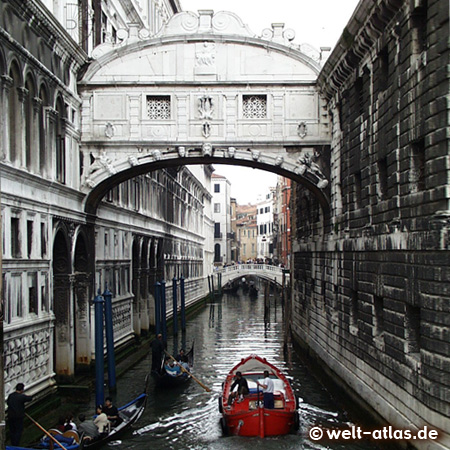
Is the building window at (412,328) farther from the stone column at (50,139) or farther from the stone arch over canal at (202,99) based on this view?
the stone column at (50,139)

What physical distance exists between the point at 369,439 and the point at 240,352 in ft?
38.1

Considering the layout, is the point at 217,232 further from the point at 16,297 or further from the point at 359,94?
the point at 16,297

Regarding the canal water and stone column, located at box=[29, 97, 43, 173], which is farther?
stone column, located at box=[29, 97, 43, 173]

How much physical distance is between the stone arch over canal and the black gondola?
541 centimetres

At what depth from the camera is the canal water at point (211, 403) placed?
37.8 ft

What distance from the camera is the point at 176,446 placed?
11.6 m

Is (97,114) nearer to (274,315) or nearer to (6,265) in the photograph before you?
(6,265)

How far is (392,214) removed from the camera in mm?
10773

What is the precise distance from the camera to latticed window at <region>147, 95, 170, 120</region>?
16344 millimetres

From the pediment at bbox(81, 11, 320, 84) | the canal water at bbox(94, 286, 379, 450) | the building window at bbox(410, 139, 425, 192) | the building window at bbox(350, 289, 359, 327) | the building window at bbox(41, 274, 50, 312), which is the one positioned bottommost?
the canal water at bbox(94, 286, 379, 450)

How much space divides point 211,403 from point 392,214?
6378 mm

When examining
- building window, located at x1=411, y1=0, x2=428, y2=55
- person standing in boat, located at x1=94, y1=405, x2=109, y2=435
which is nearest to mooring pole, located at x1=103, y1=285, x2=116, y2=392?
person standing in boat, located at x1=94, y1=405, x2=109, y2=435

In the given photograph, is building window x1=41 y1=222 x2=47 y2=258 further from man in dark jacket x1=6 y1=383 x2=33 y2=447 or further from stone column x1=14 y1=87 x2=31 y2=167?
man in dark jacket x1=6 y1=383 x2=33 y2=447

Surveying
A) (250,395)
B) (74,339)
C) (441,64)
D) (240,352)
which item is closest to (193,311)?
(240,352)
